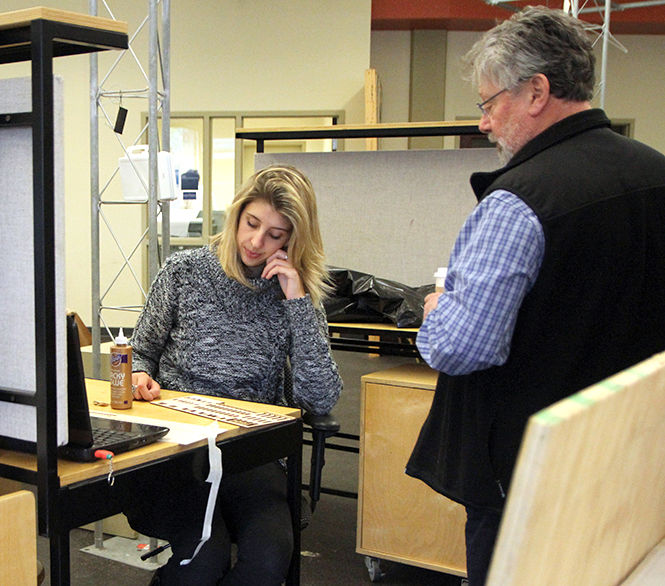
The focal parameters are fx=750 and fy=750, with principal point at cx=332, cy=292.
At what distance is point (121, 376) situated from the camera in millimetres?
1587

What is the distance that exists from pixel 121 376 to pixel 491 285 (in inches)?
32.5

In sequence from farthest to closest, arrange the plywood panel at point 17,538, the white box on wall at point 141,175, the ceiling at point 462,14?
the ceiling at point 462,14
the white box on wall at point 141,175
the plywood panel at point 17,538

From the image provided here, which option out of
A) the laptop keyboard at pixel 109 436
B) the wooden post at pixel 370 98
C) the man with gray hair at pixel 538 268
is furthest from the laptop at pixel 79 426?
the wooden post at pixel 370 98

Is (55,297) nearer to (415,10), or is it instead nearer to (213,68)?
(213,68)

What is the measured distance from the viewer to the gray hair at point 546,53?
1.28 meters

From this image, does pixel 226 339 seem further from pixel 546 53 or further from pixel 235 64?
pixel 235 64

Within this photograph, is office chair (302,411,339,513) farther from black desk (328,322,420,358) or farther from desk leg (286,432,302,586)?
black desk (328,322,420,358)

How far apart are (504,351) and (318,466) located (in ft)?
2.71

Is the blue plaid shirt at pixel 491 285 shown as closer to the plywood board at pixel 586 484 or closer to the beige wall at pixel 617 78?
the plywood board at pixel 586 484

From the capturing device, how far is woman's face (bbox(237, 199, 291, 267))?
1.92 m

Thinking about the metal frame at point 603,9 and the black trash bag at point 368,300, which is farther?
the metal frame at point 603,9

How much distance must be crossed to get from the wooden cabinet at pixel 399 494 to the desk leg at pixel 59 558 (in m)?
1.34

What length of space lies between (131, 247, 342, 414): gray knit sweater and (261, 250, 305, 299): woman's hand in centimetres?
2

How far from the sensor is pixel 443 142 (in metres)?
8.16
